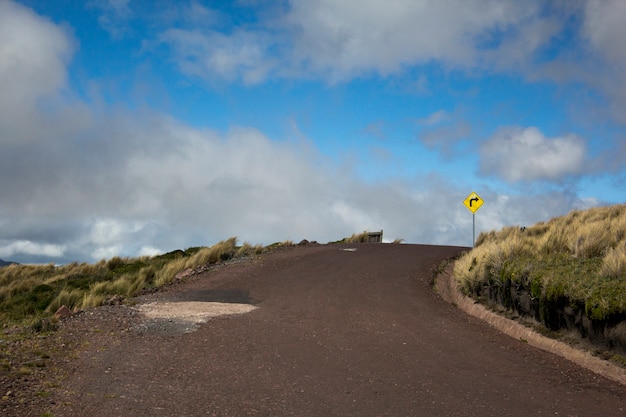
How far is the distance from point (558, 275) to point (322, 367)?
544 centimetres

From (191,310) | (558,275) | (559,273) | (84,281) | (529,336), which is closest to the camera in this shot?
(529,336)

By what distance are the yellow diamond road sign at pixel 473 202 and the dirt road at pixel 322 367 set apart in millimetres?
15430

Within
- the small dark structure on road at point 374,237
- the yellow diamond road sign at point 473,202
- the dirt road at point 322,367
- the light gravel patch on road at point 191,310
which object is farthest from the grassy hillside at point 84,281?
the yellow diamond road sign at point 473,202

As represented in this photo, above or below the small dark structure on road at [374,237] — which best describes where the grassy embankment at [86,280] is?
below

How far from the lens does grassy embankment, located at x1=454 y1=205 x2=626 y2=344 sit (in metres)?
9.16

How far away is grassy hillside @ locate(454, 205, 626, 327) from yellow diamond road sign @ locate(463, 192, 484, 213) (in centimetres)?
1201

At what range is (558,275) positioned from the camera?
35.0ft

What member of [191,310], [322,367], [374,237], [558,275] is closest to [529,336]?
[558,275]

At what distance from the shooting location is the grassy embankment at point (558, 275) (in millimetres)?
9164

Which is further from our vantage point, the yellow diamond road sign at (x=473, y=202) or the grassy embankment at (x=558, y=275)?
the yellow diamond road sign at (x=473, y=202)

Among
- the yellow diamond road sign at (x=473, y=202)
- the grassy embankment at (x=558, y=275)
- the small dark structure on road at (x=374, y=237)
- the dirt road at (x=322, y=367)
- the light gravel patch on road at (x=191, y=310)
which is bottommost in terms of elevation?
the dirt road at (x=322, y=367)

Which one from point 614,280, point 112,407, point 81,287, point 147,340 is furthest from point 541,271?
point 81,287

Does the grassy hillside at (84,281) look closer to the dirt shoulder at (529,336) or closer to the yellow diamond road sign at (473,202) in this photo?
the dirt shoulder at (529,336)

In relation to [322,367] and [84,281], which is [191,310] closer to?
[322,367]
